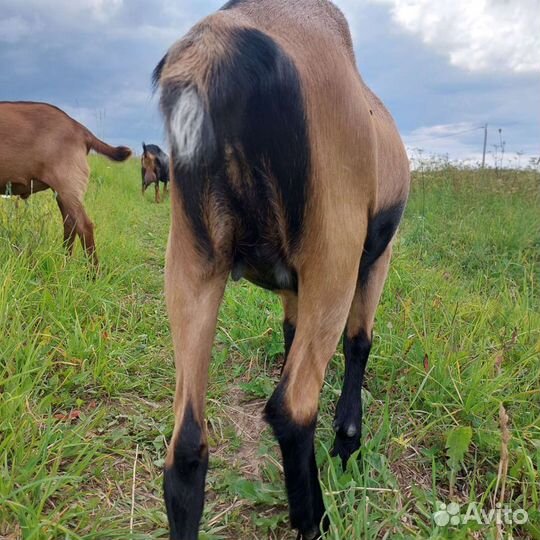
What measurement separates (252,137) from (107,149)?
447cm

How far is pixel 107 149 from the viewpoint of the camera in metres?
5.33

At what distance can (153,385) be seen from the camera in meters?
2.64

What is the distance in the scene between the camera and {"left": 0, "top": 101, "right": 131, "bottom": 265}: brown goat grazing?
4.46m

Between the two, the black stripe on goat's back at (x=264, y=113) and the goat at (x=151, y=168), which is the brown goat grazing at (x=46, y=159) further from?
the goat at (x=151, y=168)

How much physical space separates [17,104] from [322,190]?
4.57m

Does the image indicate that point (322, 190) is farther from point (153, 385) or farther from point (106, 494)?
point (153, 385)

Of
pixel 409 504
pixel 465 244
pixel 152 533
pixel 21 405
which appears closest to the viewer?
pixel 152 533

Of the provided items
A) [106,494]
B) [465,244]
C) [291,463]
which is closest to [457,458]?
[291,463]

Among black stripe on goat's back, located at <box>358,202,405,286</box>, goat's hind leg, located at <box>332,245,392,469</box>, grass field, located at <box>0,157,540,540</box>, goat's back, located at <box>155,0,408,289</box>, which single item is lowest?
grass field, located at <box>0,157,540,540</box>

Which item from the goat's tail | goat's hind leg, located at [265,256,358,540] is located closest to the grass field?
goat's hind leg, located at [265,256,358,540]

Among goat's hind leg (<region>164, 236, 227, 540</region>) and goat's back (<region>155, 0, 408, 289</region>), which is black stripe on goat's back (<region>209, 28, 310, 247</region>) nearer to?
goat's back (<region>155, 0, 408, 289</region>)

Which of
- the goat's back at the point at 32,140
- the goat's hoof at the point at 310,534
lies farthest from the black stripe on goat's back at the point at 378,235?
the goat's back at the point at 32,140

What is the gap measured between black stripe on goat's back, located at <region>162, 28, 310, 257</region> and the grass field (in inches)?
36.6

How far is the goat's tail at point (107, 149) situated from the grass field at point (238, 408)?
4.41 feet
